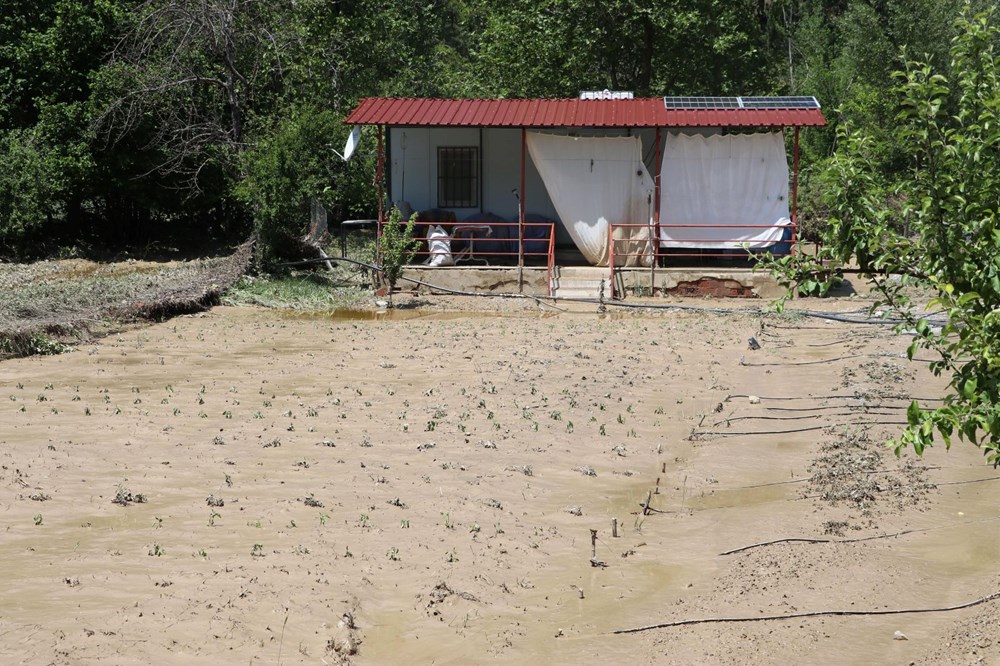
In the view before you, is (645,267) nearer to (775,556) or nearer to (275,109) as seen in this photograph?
(275,109)

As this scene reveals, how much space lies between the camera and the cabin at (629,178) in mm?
18478

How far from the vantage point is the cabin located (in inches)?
727

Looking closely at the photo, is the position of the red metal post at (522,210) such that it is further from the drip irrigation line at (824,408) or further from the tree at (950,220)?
the tree at (950,220)

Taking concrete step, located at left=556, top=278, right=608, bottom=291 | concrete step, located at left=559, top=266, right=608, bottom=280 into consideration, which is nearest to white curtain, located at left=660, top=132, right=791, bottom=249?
concrete step, located at left=559, top=266, right=608, bottom=280

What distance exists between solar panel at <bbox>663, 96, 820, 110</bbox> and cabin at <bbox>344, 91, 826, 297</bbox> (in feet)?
0.06

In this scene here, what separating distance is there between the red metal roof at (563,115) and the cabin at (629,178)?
2cm

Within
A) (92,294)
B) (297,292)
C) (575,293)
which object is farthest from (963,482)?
(92,294)

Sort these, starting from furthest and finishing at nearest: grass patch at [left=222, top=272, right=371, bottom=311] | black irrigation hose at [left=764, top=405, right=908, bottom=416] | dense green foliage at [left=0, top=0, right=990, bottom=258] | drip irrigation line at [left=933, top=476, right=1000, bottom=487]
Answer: dense green foliage at [left=0, top=0, right=990, bottom=258], grass patch at [left=222, top=272, right=371, bottom=311], black irrigation hose at [left=764, top=405, right=908, bottom=416], drip irrigation line at [left=933, top=476, right=1000, bottom=487]

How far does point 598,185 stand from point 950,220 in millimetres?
14535

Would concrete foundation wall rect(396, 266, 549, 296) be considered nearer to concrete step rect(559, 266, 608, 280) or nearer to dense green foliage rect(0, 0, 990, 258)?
concrete step rect(559, 266, 608, 280)

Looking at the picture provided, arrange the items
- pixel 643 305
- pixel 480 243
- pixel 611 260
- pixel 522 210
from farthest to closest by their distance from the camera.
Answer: pixel 480 243
pixel 522 210
pixel 611 260
pixel 643 305

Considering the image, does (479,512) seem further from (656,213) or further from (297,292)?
(656,213)

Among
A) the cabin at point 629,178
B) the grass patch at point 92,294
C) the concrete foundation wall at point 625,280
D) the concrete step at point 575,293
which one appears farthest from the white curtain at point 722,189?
the grass patch at point 92,294

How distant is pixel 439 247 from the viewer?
19.2 metres
